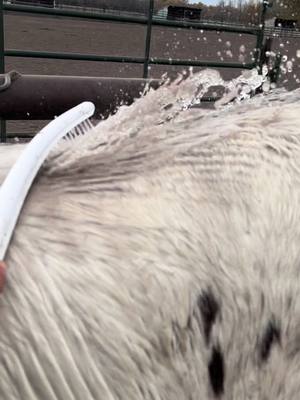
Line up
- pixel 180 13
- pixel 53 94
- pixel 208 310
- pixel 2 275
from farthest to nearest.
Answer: pixel 180 13, pixel 53 94, pixel 208 310, pixel 2 275

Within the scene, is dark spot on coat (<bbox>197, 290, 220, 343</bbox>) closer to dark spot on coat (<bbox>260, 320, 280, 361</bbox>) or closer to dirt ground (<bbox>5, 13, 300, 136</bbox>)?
dark spot on coat (<bbox>260, 320, 280, 361</bbox>)

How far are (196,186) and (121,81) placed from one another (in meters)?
1.47

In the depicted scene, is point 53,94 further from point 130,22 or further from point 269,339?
point 130,22

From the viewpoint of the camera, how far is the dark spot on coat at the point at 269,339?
0.81 m

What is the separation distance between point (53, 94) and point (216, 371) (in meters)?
1.41

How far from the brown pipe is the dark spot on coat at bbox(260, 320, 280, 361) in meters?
1.23

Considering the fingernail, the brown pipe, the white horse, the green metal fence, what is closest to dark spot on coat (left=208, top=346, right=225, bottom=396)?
the white horse

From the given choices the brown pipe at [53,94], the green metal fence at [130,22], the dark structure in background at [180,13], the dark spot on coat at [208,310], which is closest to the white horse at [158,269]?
the dark spot on coat at [208,310]

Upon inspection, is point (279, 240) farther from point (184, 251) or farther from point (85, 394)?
point (85, 394)

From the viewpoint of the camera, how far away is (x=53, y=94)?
2.01 m

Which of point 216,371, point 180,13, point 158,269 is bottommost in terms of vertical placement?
point 216,371

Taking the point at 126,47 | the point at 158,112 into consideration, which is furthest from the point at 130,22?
the point at 126,47

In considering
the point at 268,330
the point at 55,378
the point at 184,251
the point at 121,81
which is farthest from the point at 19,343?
the point at 121,81

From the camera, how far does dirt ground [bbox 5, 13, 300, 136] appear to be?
19.9ft
